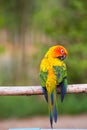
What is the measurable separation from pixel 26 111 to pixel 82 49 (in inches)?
68.7

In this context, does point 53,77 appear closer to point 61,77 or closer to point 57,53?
point 61,77

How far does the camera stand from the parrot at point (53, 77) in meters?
4.07

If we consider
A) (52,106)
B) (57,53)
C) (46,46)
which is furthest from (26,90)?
(46,46)

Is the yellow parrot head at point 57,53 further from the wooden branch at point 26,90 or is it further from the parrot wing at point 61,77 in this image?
the wooden branch at point 26,90

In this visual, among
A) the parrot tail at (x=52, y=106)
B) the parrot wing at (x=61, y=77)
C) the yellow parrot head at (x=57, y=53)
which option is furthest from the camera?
the yellow parrot head at (x=57, y=53)

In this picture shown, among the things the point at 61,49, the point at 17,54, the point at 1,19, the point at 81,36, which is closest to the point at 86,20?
the point at 81,36

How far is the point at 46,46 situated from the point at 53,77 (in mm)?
6755

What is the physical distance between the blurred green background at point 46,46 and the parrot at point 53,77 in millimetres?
6018

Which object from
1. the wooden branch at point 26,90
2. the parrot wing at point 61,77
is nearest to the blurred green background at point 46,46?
the parrot wing at point 61,77

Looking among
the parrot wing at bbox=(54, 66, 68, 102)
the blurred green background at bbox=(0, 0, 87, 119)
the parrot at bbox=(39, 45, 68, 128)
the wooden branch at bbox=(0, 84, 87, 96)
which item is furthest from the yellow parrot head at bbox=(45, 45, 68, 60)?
the blurred green background at bbox=(0, 0, 87, 119)

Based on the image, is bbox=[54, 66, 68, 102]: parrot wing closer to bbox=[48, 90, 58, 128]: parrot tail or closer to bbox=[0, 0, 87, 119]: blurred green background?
bbox=[48, 90, 58, 128]: parrot tail

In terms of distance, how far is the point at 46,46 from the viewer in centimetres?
1091

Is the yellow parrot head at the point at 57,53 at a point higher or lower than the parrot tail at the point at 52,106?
higher

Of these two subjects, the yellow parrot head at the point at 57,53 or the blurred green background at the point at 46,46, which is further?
the blurred green background at the point at 46,46
